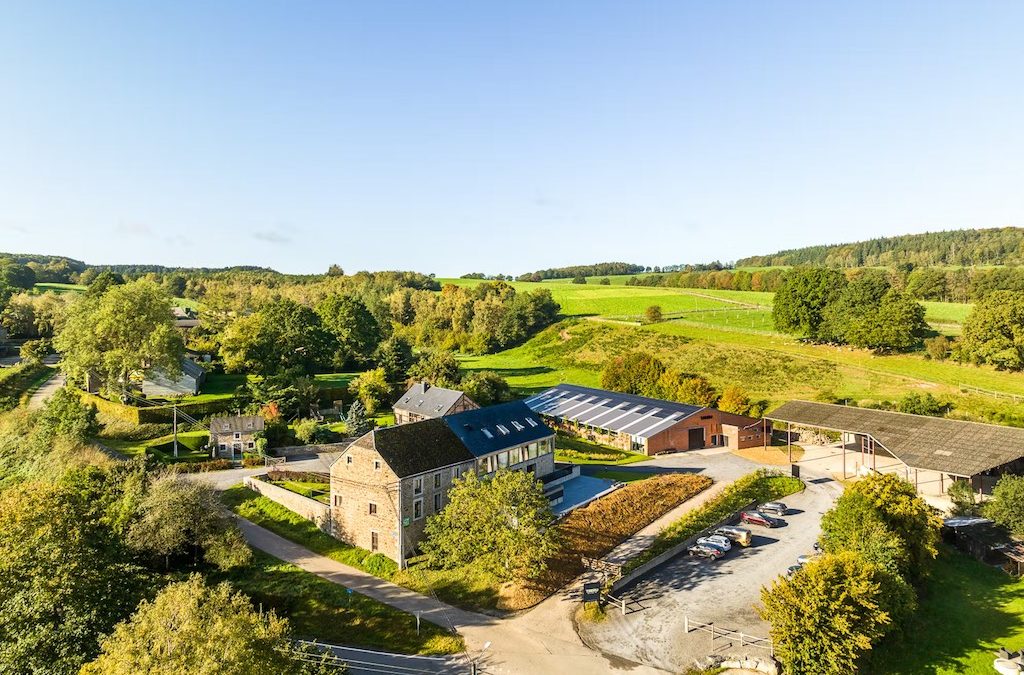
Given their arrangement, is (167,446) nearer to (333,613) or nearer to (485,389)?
(333,613)

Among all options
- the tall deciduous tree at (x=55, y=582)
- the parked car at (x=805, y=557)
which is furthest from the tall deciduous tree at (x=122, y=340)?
the parked car at (x=805, y=557)

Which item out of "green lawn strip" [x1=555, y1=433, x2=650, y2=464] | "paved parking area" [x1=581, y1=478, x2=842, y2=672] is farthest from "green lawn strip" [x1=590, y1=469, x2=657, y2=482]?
"paved parking area" [x1=581, y1=478, x2=842, y2=672]

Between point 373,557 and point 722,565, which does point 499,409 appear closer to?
point 373,557

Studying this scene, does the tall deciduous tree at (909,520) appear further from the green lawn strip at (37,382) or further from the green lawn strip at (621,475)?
the green lawn strip at (37,382)

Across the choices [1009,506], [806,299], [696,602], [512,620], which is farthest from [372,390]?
[806,299]

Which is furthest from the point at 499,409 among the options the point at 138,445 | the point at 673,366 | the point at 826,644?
the point at 673,366
